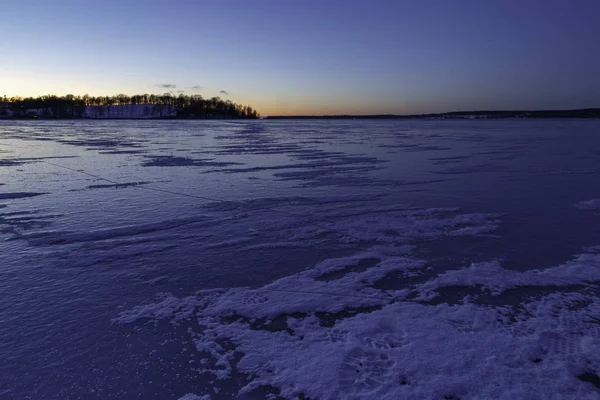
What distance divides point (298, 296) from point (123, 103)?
216055 mm

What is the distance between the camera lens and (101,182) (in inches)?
420

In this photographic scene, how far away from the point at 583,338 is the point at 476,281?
50.2 inches

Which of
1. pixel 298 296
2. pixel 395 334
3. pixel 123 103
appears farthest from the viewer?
pixel 123 103

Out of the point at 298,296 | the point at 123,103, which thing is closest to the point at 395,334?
the point at 298,296

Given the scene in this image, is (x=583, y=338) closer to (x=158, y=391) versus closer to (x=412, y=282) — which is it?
(x=412, y=282)

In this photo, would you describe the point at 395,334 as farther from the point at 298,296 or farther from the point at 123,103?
the point at 123,103

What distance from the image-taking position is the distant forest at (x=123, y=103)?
149 meters

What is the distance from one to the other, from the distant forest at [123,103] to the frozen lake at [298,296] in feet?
502

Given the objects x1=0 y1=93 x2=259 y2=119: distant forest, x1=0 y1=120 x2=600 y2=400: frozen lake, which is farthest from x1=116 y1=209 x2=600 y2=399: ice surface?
x1=0 y1=93 x2=259 y2=119: distant forest

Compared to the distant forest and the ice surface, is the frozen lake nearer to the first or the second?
the ice surface

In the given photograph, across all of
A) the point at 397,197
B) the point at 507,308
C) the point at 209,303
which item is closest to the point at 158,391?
the point at 209,303

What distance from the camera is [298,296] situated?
420cm

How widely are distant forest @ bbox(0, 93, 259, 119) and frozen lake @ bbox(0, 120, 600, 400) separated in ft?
502

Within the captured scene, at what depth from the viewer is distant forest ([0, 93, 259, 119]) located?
488 feet
